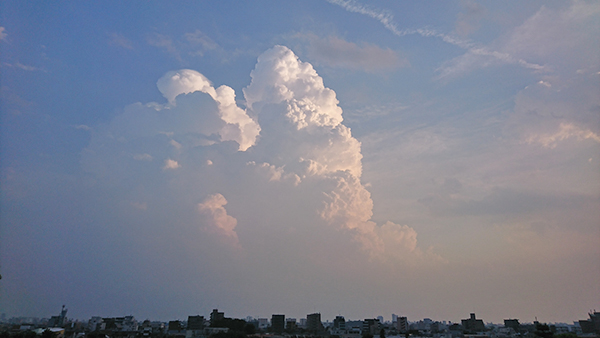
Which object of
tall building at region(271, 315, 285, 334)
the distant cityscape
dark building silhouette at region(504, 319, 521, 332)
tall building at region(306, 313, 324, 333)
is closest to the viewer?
the distant cityscape

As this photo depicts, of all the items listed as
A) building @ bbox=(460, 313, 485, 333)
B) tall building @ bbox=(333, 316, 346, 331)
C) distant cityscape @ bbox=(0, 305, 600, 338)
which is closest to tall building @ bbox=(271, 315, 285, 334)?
distant cityscape @ bbox=(0, 305, 600, 338)

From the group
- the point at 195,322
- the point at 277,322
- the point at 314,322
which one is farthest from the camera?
the point at 314,322

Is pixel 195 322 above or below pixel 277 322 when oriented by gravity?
below

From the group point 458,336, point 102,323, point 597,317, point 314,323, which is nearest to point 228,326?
point 314,323

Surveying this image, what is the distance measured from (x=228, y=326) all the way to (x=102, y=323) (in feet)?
178

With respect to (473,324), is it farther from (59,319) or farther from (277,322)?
(59,319)

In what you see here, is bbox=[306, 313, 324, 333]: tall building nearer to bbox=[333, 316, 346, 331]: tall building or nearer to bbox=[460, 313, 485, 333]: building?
bbox=[333, 316, 346, 331]: tall building

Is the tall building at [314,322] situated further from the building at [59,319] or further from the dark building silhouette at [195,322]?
the building at [59,319]

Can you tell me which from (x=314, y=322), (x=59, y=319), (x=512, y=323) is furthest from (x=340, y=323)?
(x=59, y=319)

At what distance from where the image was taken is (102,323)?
5536 inches

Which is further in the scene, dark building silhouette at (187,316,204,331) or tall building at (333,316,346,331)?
tall building at (333,316,346,331)

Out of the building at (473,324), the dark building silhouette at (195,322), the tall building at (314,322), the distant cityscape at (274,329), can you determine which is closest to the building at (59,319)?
the distant cityscape at (274,329)

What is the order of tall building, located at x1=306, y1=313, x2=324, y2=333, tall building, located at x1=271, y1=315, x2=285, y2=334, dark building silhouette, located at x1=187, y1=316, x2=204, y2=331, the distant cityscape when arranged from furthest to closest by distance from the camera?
1. tall building, located at x1=306, y1=313, x2=324, y2=333
2. tall building, located at x1=271, y1=315, x2=285, y2=334
3. dark building silhouette, located at x1=187, y1=316, x2=204, y2=331
4. the distant cityscape

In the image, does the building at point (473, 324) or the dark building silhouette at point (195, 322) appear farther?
the building at point (473, 324)
